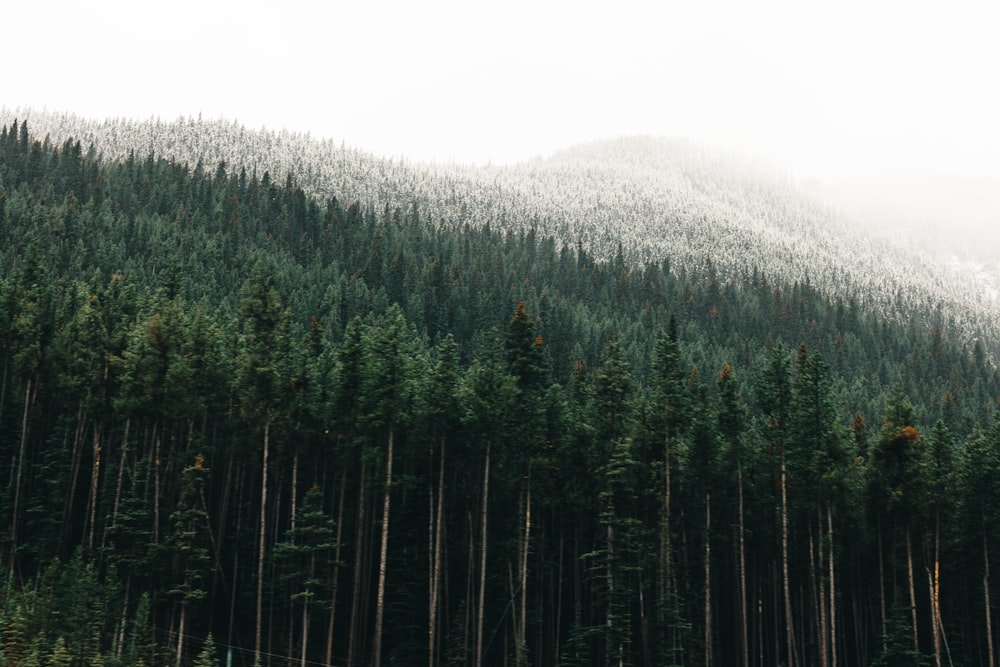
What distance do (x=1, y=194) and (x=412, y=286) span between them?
66.2 metres

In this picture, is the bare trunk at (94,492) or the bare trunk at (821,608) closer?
the bare trunk at (821,608)

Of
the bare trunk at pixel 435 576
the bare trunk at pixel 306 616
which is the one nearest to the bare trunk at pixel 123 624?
the bare trunk at pixel 306 616

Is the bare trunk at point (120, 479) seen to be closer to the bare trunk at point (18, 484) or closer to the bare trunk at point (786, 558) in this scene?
the bare trunk at point (18, 484)

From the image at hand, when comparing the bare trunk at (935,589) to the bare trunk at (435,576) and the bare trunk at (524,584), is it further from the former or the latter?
the bare trunk at (435,576)

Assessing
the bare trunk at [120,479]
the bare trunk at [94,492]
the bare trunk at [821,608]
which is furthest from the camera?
the bare trunk at [94,492]

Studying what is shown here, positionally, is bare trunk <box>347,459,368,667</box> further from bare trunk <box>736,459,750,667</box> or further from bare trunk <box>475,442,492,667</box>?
bare trunk <box>736,459,750,667</box>

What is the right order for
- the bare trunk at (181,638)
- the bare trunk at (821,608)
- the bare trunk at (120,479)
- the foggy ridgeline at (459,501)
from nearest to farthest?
the bare trunk at (181,638), the bare trunk at (821,608), the foggy ridgeline at (459,501), the bare trunk at (120,479)

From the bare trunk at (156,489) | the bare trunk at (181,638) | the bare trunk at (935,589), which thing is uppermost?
the bare trunk at (156,489)

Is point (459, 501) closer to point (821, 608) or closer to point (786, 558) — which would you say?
point (786, 558)

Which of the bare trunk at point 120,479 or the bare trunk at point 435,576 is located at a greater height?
the bare trunk at point 120,479

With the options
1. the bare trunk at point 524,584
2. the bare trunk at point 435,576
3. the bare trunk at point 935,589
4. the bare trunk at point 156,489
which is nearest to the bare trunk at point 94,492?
the bare trunk at point 156,489

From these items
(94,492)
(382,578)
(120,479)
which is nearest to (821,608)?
(382,578)

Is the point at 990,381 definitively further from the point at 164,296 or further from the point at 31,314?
the point at 31,314

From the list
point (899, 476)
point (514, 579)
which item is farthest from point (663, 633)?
point (899, 476)
